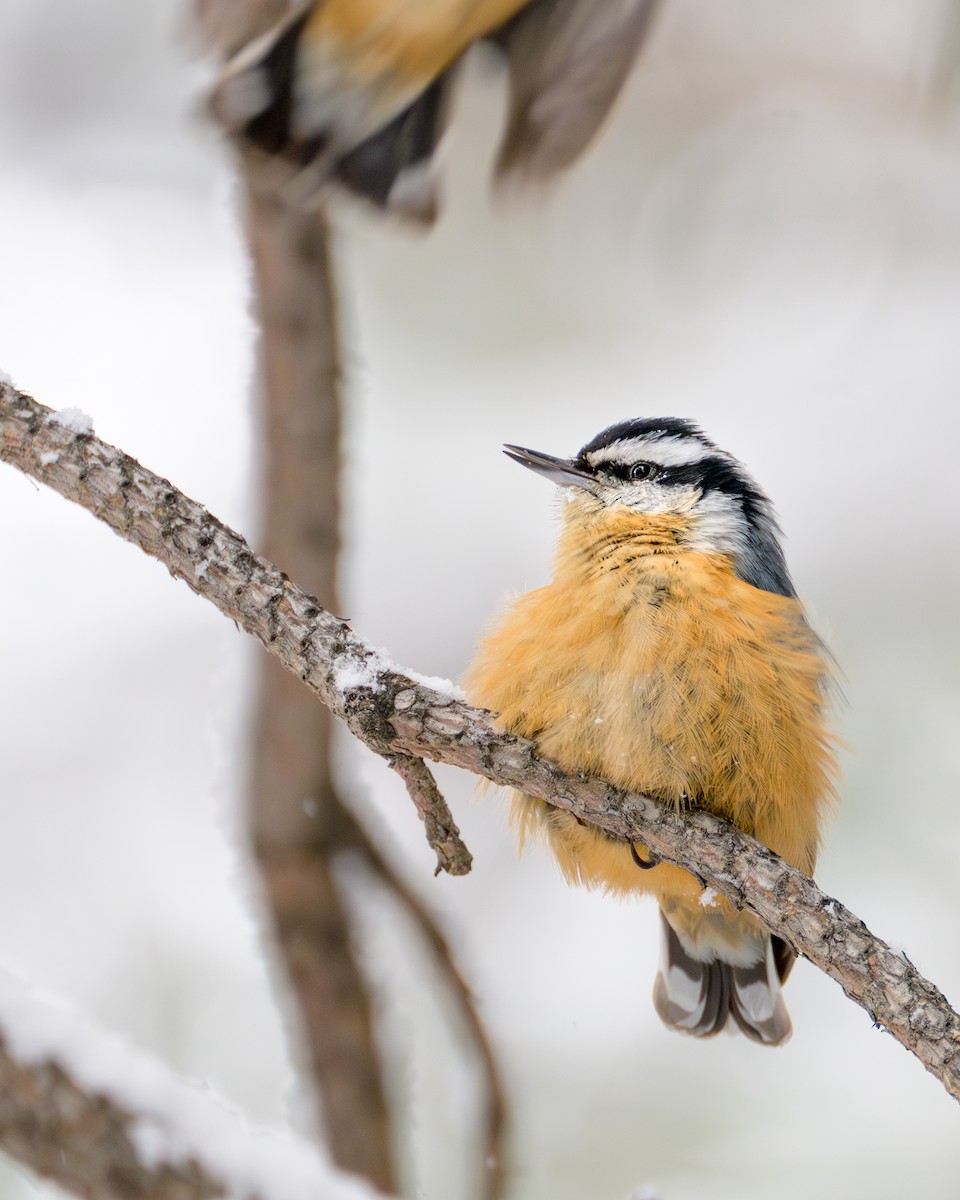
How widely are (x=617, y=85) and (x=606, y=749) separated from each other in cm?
182

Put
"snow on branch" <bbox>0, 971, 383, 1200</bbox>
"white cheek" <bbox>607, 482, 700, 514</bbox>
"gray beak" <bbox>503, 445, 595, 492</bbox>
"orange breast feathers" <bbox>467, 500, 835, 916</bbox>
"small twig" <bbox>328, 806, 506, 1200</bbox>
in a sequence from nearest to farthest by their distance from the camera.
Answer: "snow on branch" <bbox>0, 971, 383, 1200</bbox> → "orange breast feathers" <bbox>467, 500, 835, 916</bbox> → "white cheek" <bbox>607, 482, 700, 514</bbox> → "gray beak" <bbox>503, 445, 595, 492</bbox> → "small twig" <bbox>328, 806, 506, 1200</bbox>

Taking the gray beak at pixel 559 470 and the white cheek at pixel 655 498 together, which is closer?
the white cheek at pixel 655 498

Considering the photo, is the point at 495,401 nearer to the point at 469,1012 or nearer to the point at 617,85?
the point at 617,85

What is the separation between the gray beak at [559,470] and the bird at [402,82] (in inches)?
33.5

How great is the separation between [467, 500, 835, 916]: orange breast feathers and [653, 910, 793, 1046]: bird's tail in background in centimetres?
64

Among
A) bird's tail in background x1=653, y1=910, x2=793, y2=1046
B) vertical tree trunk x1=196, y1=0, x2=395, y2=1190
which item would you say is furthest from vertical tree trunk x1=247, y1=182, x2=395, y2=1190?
bird's tail in background x1=653, y1=910, x2=793, y2=1046

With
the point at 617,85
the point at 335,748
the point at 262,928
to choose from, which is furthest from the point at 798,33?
the point at 262,928

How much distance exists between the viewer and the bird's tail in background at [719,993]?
329 centimetres

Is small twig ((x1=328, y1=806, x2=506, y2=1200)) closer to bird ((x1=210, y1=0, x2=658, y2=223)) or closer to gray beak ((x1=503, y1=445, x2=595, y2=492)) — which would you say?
gray beak ((x1=503, y1=445, x2=595, y2=492))

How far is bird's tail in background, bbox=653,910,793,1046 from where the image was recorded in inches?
130

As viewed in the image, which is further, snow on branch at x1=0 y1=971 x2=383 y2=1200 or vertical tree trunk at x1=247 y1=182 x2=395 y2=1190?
vertical tree trunk at x1=247 y1=182 x2=395 y2=1190

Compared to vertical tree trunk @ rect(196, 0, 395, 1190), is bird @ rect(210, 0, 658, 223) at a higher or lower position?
higher

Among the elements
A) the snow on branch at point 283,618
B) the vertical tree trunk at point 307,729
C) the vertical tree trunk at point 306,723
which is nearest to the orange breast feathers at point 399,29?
the vertical tree trunk at point 306,723

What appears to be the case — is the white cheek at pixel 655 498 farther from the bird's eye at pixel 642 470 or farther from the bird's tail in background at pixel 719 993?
the bird's tail in background at pixel 719 993
